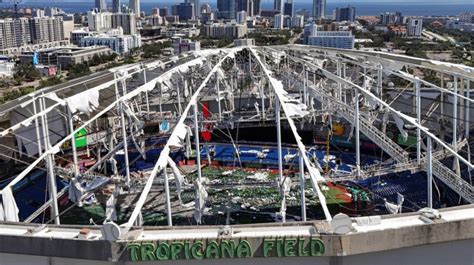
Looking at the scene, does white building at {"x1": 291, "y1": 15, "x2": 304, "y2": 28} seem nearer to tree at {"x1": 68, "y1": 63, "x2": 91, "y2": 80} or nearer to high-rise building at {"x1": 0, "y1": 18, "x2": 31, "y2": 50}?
high-rise building at {"x1": 0, "y1": 18, "x2": 31, "y2": 50}

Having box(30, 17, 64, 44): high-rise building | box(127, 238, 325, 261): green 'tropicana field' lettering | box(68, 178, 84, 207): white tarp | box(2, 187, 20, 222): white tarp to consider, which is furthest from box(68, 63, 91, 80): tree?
box(127, 238, 325, 261): green 'tropicana field' lettering

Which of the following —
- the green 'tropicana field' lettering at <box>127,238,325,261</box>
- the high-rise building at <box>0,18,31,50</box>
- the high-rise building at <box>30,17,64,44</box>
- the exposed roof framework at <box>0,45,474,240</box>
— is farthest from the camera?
the high-rise building at <box>30,17,64,44</box>

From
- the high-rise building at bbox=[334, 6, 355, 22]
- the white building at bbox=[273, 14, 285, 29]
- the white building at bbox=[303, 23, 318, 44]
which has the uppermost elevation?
the high-rise building at bbox=[334, 6, 355, 22]

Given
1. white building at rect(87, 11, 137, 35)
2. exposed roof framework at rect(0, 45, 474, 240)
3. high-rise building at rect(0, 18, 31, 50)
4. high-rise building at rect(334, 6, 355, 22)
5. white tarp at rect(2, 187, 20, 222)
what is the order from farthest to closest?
1. high-rise building at rect(334, 6, 355, 22)
2. white building at rect(87, 11, 137, 35)
3. high-rise building at rect(0, 18, 31, 50)
4. exposed roof framework at rect(0, 45, 474, 240)
5. white tarp at rect(2, 187, 20, 222)

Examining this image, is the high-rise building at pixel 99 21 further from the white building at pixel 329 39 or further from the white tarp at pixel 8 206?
the white tarp at pixel 8 206

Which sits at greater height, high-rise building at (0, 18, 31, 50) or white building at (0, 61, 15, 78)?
high-rise building at (0, 18, 31, 50)

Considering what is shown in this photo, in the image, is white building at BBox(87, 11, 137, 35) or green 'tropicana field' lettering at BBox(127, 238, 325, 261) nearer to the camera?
green 'tropicana field' lettering at BBox(127, 238, 325, 261)

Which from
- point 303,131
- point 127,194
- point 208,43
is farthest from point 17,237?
point 208,43

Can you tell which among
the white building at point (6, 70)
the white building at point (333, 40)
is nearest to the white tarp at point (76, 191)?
the white building at point (6, 70)

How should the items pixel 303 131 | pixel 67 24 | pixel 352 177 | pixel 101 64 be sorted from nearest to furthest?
pixel 352 177
pixel 303 131
pixel 101 64
pixel 67 24

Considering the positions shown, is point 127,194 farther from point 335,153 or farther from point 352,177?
point 335,153

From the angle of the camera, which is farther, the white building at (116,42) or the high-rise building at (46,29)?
the high-rise building at (46,29)
